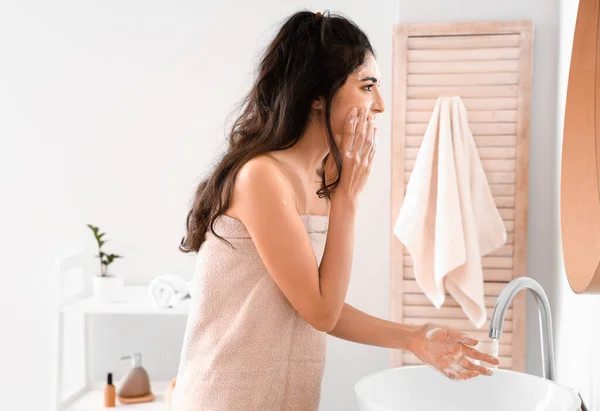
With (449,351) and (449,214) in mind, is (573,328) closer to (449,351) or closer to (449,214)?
(449,351)

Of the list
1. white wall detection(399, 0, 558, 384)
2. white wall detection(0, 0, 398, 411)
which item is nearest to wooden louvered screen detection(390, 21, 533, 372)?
white wall detection(399, 0, 558, 384)

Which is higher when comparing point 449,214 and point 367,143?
point 367,143

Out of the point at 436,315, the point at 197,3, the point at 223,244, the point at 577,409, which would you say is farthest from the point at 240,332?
the point at 197,3

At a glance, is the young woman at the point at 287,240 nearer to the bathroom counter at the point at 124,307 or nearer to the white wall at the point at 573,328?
the white wall at the point at 573,328

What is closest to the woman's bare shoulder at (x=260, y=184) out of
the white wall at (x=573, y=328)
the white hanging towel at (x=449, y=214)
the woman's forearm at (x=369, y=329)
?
the woman's forearm at (x=369, y=329)

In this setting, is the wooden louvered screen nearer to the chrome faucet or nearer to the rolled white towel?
the rolled white towel

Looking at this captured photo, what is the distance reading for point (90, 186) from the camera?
253 centimetres

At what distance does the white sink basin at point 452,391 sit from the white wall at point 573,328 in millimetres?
89

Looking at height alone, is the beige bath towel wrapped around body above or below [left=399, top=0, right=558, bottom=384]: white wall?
below

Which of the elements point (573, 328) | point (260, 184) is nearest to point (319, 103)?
point (260, 184)

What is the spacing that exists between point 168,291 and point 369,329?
3.35 ft

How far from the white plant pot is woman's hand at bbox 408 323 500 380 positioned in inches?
50.2

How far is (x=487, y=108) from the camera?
209 centimetres

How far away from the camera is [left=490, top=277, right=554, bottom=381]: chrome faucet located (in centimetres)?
123
